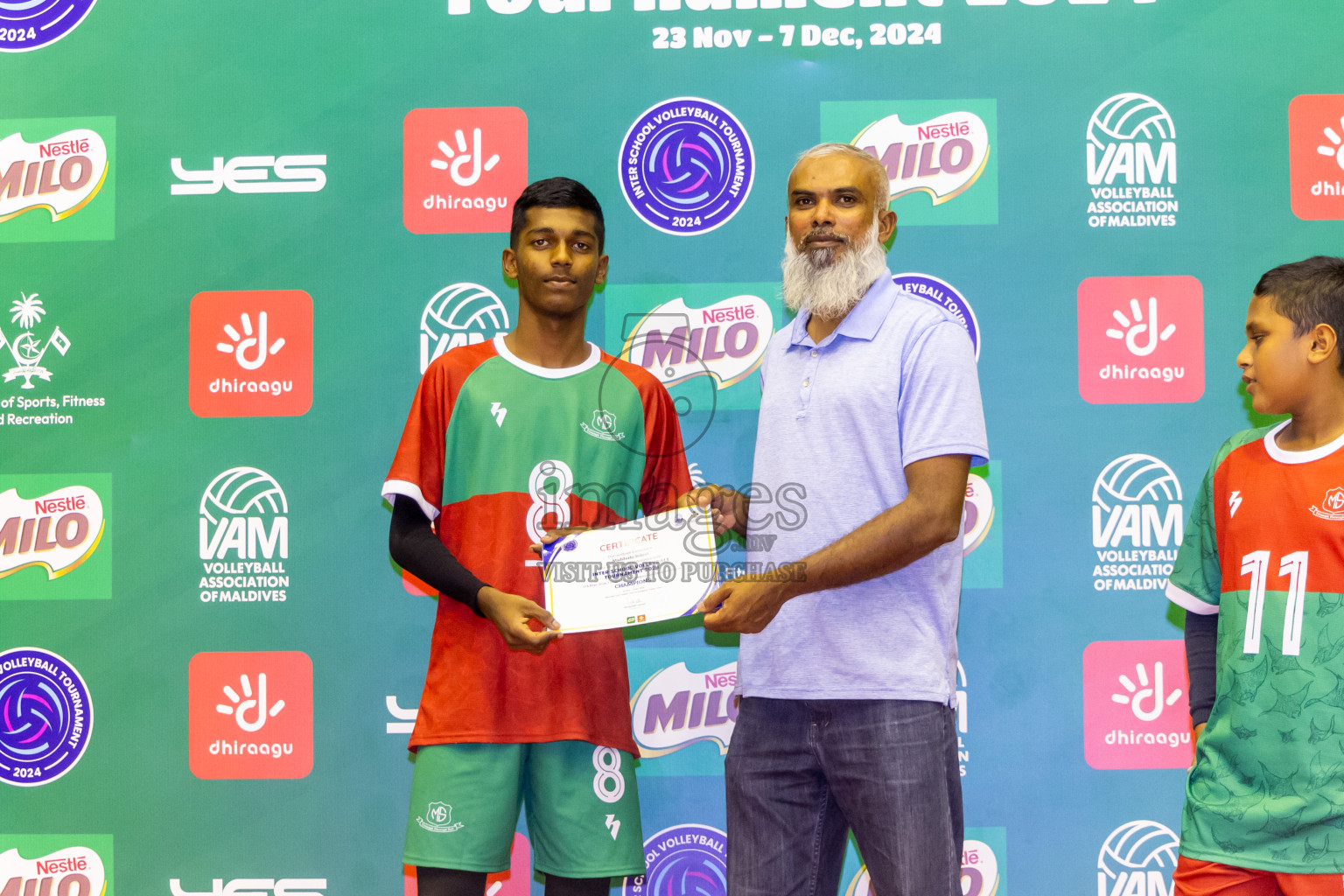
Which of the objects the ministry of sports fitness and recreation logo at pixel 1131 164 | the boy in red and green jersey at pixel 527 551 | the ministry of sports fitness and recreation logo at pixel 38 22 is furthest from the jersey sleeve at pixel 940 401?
the ministry of sports fitness and recreation logo at pixel 38 22

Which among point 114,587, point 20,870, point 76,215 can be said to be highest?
point 76,215

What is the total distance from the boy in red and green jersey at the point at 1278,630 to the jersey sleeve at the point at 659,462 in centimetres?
112

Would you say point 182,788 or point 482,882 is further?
point 182,788

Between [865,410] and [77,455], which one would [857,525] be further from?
[77,455]

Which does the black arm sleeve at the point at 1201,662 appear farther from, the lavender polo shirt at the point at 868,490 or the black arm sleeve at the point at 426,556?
the black arm sleeve at the point at 426,556

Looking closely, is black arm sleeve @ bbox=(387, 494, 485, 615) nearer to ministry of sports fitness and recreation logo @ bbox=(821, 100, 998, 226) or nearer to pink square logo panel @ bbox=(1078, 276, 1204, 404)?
ministry of sports fitness and recreation logo @ bbox=(821, 100, 998, 226)

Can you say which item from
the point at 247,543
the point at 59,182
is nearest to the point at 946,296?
the point at 247,543

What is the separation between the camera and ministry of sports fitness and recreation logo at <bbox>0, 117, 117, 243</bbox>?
9.70 feet

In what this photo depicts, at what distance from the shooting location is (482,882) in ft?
7.14

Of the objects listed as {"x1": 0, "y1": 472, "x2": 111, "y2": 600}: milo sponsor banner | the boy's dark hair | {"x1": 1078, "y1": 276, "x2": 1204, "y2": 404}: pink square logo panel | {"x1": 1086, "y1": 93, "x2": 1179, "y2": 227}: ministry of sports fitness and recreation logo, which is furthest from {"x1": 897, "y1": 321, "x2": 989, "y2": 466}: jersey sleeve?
{"x1": 0, "y1": 472, "x2": 111, "y2": 600}: milo sponsor banner

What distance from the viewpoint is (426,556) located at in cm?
215

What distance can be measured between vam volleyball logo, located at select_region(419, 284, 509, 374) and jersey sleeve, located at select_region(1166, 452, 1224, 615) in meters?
1.82

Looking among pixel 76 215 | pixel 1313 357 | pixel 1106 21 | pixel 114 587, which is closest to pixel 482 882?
pixel 114 587

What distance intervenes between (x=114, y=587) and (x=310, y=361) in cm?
86
